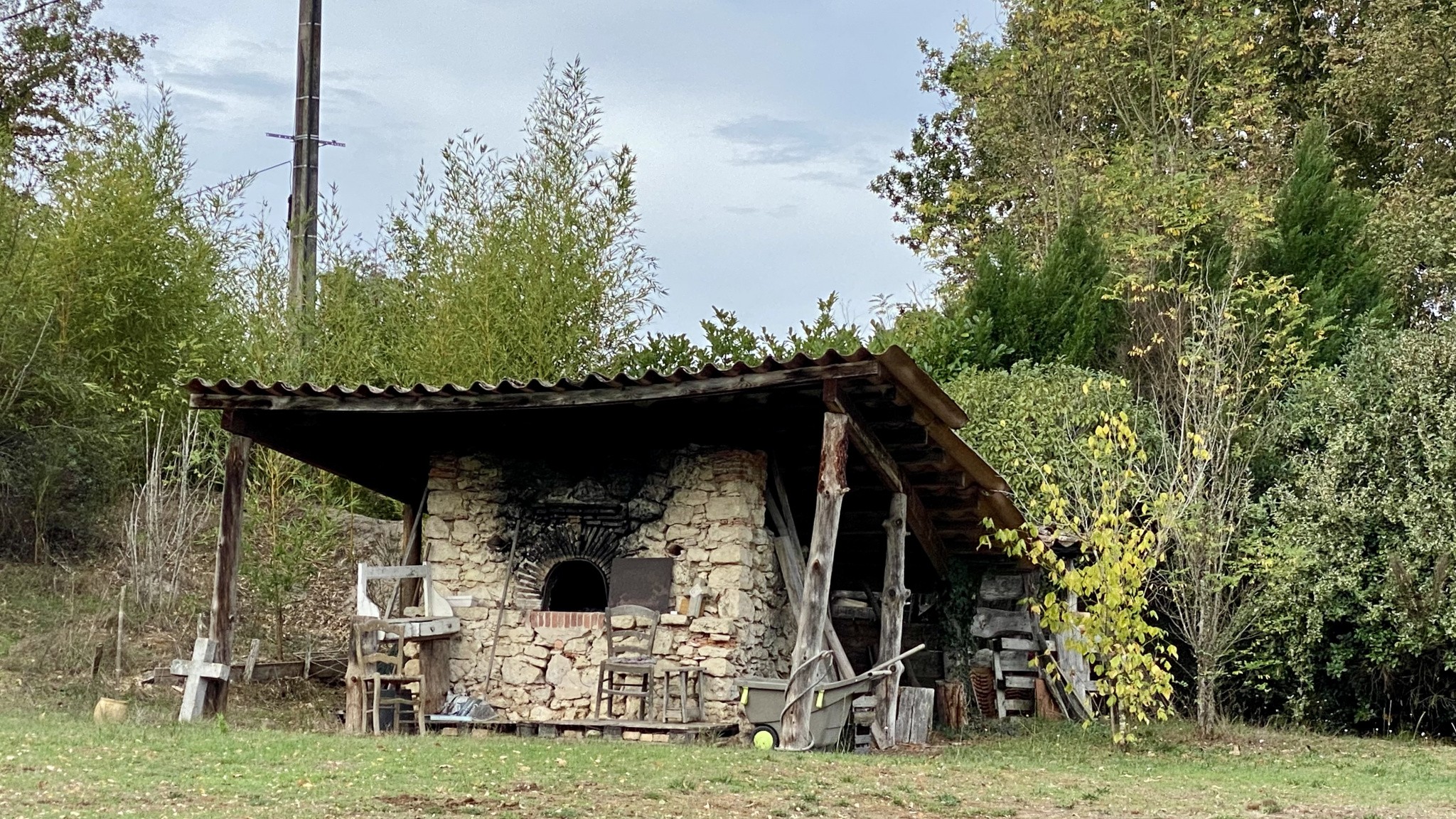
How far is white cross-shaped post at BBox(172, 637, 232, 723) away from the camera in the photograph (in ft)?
33.3

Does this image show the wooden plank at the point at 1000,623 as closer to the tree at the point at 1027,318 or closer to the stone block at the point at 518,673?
the tree at the point at 1027,318

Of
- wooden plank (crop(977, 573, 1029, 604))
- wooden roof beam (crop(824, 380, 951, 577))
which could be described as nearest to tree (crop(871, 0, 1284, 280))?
wooden plank (crop(977, 573, 1029, 604))

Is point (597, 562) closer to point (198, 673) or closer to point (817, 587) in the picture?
point (817, 587)

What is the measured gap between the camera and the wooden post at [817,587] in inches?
373

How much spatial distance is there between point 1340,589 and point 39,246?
13325 mm

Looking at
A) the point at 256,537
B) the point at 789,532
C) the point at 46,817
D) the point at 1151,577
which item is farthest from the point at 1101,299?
the point at 46,817

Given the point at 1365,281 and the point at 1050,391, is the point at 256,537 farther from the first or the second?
the point at 1365,281

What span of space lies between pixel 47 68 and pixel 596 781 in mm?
17189

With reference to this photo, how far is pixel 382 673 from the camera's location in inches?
438

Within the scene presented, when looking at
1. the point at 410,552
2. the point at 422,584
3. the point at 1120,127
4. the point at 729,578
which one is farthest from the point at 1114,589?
the point at 1120,127

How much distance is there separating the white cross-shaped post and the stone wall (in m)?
1.96

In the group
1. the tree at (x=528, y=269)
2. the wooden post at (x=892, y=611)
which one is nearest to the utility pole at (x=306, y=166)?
the tree at (x=528, y=269)

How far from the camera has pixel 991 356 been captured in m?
18.2

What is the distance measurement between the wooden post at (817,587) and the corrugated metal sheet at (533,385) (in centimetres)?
55
